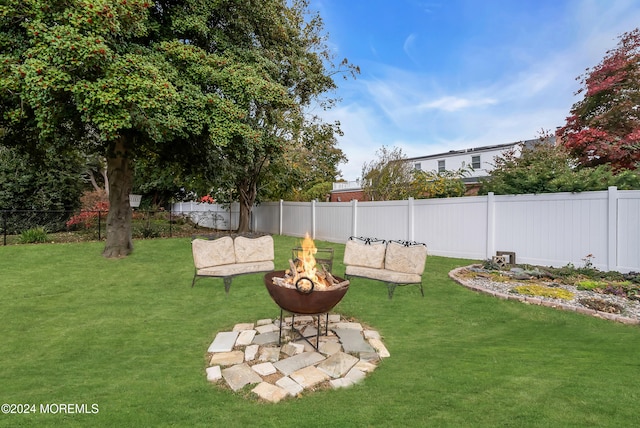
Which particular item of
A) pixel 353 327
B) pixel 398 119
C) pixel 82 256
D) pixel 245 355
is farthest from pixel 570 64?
pixel 82 256

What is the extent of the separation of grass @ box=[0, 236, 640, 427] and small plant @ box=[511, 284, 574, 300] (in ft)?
1.85

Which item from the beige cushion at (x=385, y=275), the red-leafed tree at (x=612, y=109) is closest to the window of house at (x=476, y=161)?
the red-leafed tree at (x=612, y=109)

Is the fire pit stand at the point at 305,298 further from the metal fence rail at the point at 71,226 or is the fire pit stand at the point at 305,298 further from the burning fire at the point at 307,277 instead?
the metal fence rail at the point at 71,226

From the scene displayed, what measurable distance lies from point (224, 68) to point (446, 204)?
7150mm

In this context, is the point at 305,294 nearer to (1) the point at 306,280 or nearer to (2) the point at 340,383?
(1) the point at 306,280

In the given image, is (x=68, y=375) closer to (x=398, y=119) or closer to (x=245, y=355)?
(x=245, y=355)

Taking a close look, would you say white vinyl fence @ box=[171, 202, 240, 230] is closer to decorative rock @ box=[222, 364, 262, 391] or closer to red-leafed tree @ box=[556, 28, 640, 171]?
red-leafed tree @ box=[556, 28, 640, 171]

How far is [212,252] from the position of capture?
638cm

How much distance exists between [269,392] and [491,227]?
786cm

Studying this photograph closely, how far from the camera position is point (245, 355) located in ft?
11.2

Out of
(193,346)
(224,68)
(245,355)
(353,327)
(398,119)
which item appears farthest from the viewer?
(398,119)

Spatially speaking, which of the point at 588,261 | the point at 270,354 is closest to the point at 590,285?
the point at 588,261

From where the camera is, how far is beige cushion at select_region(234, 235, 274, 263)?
6.73 metres

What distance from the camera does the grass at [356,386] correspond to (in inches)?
94.5
